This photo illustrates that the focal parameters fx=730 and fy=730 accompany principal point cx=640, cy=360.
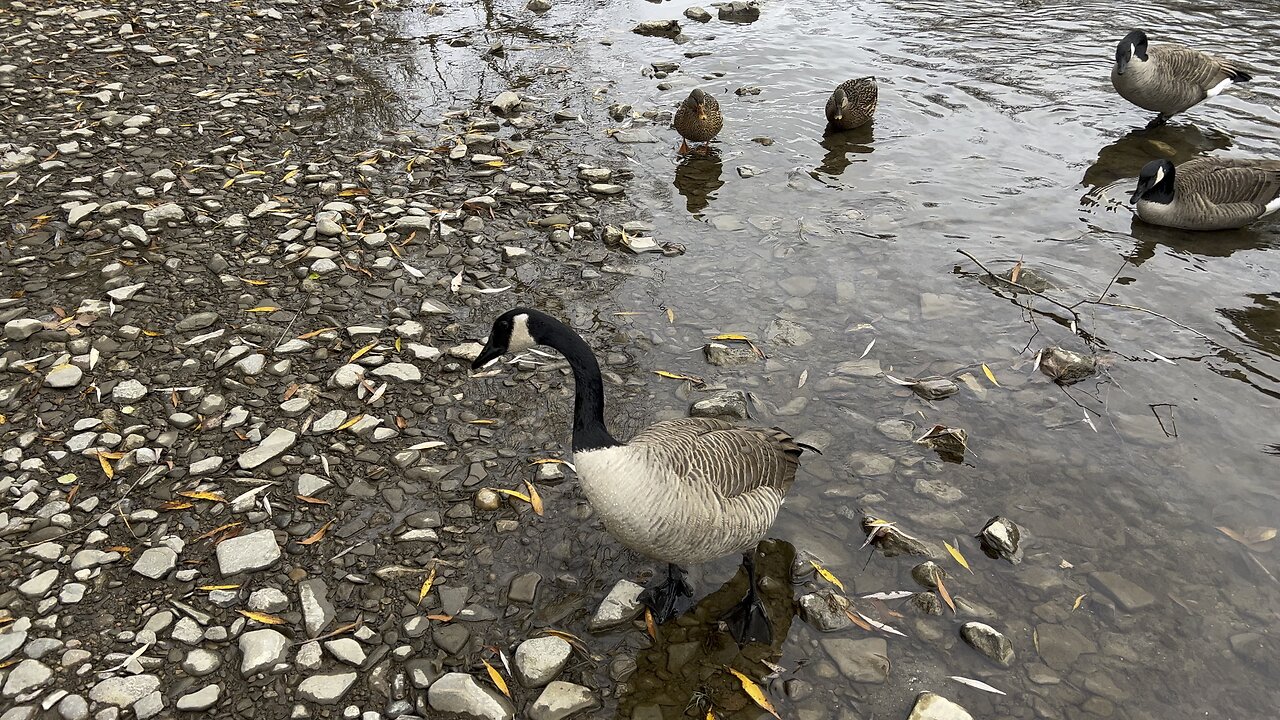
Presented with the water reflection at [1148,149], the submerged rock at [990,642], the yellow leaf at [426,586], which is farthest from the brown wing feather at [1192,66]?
the yellow leaf at [426,586]

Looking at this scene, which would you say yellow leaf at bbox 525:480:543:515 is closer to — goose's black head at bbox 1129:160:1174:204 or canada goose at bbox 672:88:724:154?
canada goose at bbox 672:88:724:154

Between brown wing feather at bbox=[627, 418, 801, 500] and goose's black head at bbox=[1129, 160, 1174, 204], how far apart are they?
6.57m

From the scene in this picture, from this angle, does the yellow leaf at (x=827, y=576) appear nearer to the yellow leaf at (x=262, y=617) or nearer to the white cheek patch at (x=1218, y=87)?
the yellow leaf at (x=262, y=617)

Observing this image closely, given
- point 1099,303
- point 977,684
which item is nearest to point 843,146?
point 1099,303

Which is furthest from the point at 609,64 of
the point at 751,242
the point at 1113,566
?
the point at 1113,566

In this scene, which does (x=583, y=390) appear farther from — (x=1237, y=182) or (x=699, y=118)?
(x=1237, y=182)

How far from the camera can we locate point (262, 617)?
14.6 ft

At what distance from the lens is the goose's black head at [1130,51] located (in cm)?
1029

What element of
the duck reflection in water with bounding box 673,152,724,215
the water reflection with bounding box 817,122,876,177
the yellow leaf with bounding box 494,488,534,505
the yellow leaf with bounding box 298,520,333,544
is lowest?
the yellow leaf with bounding box 298,520,333,544

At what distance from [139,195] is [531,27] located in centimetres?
853

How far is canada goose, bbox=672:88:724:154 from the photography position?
9922 mm

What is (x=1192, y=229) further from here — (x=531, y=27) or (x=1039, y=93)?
(x=531, y=27)

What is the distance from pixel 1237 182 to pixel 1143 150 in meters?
2.37

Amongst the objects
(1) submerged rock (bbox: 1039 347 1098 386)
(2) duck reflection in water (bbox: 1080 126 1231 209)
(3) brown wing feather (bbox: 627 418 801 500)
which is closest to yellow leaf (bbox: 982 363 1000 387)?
(1) submerged rock (bbox: 1039 347 1098 386)
